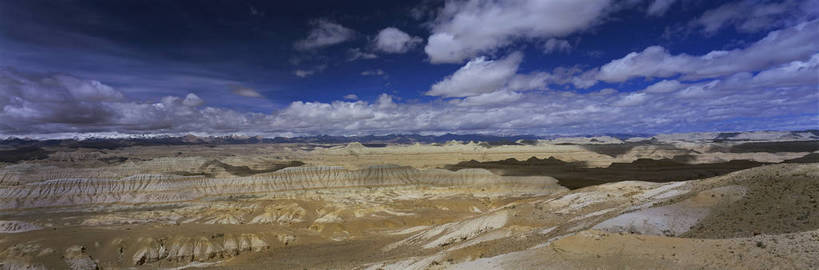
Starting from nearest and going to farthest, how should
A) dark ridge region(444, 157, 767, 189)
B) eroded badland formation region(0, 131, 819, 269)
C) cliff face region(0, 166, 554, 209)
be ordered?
eroded badland formation region(0, 131, 819, 269) → cliff face region(0, 166, 554, 209) → dark ridge region(444, 157, 767, 189)

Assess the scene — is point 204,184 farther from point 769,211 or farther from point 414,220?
point 769,211

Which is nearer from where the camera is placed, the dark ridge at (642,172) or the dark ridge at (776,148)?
the dark ridge at (642,172)

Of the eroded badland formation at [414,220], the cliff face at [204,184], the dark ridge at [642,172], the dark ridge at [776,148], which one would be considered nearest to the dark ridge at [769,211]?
the eroded badland formation at [414,220]

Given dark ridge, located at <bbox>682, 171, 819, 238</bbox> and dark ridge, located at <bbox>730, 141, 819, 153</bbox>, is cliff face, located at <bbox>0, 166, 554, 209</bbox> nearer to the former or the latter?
dark ridge, located at <bbox>682, 171, 819, 238</bbox>

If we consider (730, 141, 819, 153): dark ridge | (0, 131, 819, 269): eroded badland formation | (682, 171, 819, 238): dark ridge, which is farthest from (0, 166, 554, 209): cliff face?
(730, 141, 819, 153): dark ridge

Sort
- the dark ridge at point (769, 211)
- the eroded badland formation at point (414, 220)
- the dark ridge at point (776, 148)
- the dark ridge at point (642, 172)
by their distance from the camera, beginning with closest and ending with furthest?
the eroded badland formation at point (414, 220), the dark ridge at point (769, 211), the dark ridge at point (642, 172), the dark ridge at point (776, 148)

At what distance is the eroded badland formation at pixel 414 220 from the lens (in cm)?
1352

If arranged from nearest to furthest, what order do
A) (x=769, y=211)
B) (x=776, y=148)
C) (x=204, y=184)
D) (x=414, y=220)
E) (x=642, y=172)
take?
(x=769, y=211) → (x=414, y=220) → (x=204, y=184) → (x=642, y=172) → (x=776, y=148)

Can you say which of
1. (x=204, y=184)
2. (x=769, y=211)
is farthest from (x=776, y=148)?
(x=204, y=184)

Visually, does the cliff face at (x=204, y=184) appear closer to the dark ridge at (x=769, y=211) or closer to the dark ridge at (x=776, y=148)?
the dark ridge at (x=769, y=211)

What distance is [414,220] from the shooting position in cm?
5306

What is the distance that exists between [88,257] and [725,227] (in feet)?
158

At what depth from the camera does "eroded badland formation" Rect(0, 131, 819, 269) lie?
532 inches

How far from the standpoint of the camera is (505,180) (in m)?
86.1
